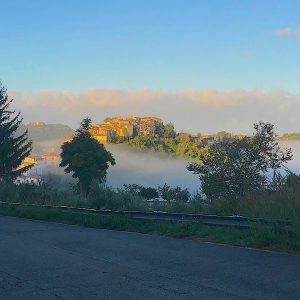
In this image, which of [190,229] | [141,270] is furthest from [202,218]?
[141,270]

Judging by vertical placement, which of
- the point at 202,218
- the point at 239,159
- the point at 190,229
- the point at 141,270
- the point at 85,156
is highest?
the point at 85,156

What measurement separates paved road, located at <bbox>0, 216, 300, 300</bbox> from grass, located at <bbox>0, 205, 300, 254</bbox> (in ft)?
1.93

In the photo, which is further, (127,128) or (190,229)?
(127,128)

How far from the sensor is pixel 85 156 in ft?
206

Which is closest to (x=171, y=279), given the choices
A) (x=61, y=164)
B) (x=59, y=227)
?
(x=59, y=227)

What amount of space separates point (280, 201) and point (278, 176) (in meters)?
1.57

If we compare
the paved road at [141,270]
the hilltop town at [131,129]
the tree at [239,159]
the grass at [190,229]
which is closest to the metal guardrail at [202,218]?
the grass at [190,229]

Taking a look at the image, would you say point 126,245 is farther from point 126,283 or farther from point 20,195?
point 20,195

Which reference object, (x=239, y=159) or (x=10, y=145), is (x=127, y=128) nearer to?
(x=10, y=145)

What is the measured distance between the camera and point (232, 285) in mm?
7586

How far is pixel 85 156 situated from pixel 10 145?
899 centimetres

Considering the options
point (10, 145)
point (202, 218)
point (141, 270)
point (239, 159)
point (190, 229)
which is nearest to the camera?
point (141, 270)

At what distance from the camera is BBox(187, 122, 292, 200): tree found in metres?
32.3

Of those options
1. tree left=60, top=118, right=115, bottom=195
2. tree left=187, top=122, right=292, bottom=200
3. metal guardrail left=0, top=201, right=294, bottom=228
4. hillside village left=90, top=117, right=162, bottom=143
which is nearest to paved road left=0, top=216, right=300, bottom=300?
metal guardrail left=0, top=201, right=294, bottom=228
